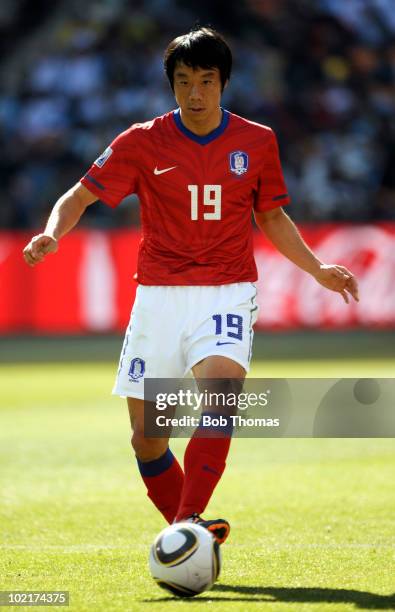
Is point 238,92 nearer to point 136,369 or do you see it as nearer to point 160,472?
point 160,472

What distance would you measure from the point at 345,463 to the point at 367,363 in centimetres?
751

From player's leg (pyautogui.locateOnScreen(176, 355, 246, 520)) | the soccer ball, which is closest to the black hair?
player's leg (pyautogui.locateOnScreen(176, 355, 246, 520))

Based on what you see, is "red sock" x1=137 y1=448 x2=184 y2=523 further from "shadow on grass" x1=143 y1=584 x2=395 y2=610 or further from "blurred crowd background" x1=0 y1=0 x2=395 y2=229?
"blurred crowd background" x1=0 y1=0 x2=395 y2=229

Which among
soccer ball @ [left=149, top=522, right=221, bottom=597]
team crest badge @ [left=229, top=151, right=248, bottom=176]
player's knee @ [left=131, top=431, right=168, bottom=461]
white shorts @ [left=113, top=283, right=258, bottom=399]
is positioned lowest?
soccer ball @ [left=149, top=522, right=221, bottom=597]

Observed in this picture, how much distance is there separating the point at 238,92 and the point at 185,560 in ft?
62.9

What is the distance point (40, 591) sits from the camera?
16.0 ft

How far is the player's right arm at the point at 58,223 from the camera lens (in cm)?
512

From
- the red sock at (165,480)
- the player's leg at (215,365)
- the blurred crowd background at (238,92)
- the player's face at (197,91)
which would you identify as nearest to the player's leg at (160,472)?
the red sock at (165,480)

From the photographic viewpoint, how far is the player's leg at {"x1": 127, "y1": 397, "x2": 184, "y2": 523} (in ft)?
18.4

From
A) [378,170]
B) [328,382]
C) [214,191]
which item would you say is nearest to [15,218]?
[378,170]

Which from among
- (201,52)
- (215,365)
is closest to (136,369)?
(215,365)

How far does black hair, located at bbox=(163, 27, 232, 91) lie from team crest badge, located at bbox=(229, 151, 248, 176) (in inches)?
14.1

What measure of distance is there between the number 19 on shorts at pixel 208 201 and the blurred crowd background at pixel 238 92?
17586 mm

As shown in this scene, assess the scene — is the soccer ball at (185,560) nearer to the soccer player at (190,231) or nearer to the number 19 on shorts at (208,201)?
the soccer player at (190,231)
